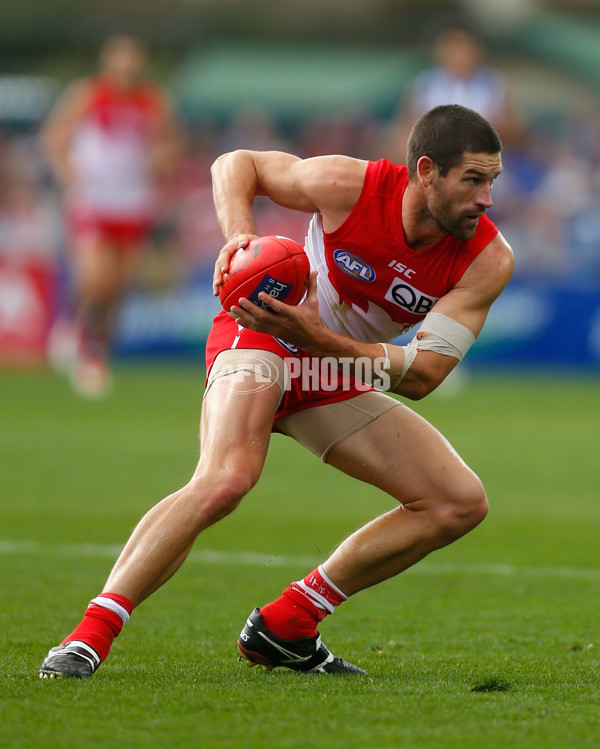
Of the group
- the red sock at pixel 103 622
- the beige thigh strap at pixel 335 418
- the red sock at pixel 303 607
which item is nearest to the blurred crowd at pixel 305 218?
the beige thigh strap at pixel 335 418

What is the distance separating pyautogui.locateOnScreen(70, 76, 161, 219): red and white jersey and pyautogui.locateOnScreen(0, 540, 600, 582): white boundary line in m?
7.45

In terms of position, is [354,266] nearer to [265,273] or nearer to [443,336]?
[443,336]

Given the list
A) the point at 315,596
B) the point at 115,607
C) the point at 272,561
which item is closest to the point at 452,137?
the point at 315,596

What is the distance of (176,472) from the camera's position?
9555 mm

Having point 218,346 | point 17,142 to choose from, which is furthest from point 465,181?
point 17,142

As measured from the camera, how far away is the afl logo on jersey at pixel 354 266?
4.95 m

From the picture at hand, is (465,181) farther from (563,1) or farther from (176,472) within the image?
(563,1)

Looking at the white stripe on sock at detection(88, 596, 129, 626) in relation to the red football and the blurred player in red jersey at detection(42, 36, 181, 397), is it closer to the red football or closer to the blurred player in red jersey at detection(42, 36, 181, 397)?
the red football

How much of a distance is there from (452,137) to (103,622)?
2051 mm

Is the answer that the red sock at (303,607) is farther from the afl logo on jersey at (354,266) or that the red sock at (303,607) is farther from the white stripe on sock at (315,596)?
the afl logo on jersey at (354,266)

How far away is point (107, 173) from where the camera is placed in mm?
14219

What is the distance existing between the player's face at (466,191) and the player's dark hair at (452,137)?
28 mm

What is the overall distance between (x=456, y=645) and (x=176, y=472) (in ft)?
15.5

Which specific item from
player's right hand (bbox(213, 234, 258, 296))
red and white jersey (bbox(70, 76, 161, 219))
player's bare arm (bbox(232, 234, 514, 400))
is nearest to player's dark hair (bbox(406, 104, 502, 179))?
player's bare arm (bbox(232, 234, 514, 400))
